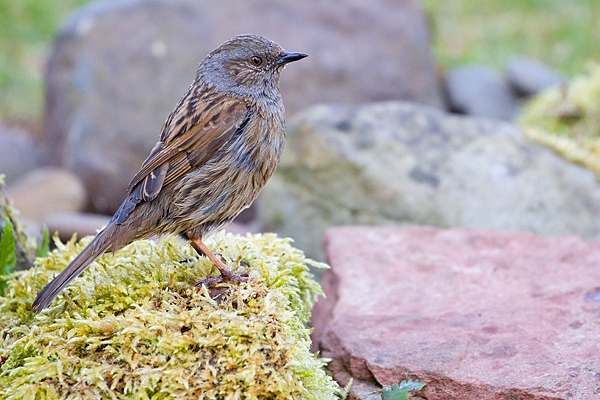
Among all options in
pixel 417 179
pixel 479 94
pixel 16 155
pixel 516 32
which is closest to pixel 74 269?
pixel 417 179

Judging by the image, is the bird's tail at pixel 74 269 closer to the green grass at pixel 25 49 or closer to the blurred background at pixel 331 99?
the blurred background at pixel 331 99

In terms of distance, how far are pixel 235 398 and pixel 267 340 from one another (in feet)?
1.10

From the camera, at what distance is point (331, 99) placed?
9609 mm

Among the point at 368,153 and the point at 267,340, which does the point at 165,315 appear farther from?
the point at 368,153

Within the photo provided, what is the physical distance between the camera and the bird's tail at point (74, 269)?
139 inches

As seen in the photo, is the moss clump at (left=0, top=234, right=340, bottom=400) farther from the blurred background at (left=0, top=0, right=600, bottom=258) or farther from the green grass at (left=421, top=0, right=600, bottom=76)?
the green grass at (left=421, top=0, right=600, bottom=76)

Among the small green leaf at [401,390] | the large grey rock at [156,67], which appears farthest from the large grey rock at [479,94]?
the small green leaf at [401,390]

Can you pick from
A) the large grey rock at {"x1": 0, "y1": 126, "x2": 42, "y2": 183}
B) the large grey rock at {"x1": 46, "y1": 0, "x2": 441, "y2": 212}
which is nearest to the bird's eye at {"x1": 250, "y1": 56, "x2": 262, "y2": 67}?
the large grey rock at {"x1": 46, "y1": 0, "x2": 441, "y2": 212}

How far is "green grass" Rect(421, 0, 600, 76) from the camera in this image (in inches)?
484

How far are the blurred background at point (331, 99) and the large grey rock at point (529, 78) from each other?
0.08 ft

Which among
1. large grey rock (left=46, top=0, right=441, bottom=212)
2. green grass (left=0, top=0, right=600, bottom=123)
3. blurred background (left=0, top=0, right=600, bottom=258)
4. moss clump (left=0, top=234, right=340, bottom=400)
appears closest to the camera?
moss clump (left=0, top=234, right=340, bottom=400)

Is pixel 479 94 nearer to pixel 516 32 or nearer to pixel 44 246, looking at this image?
pixel 516 32

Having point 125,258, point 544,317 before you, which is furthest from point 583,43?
point 125,258

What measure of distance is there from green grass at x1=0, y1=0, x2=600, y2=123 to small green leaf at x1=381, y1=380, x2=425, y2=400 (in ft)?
30.3
